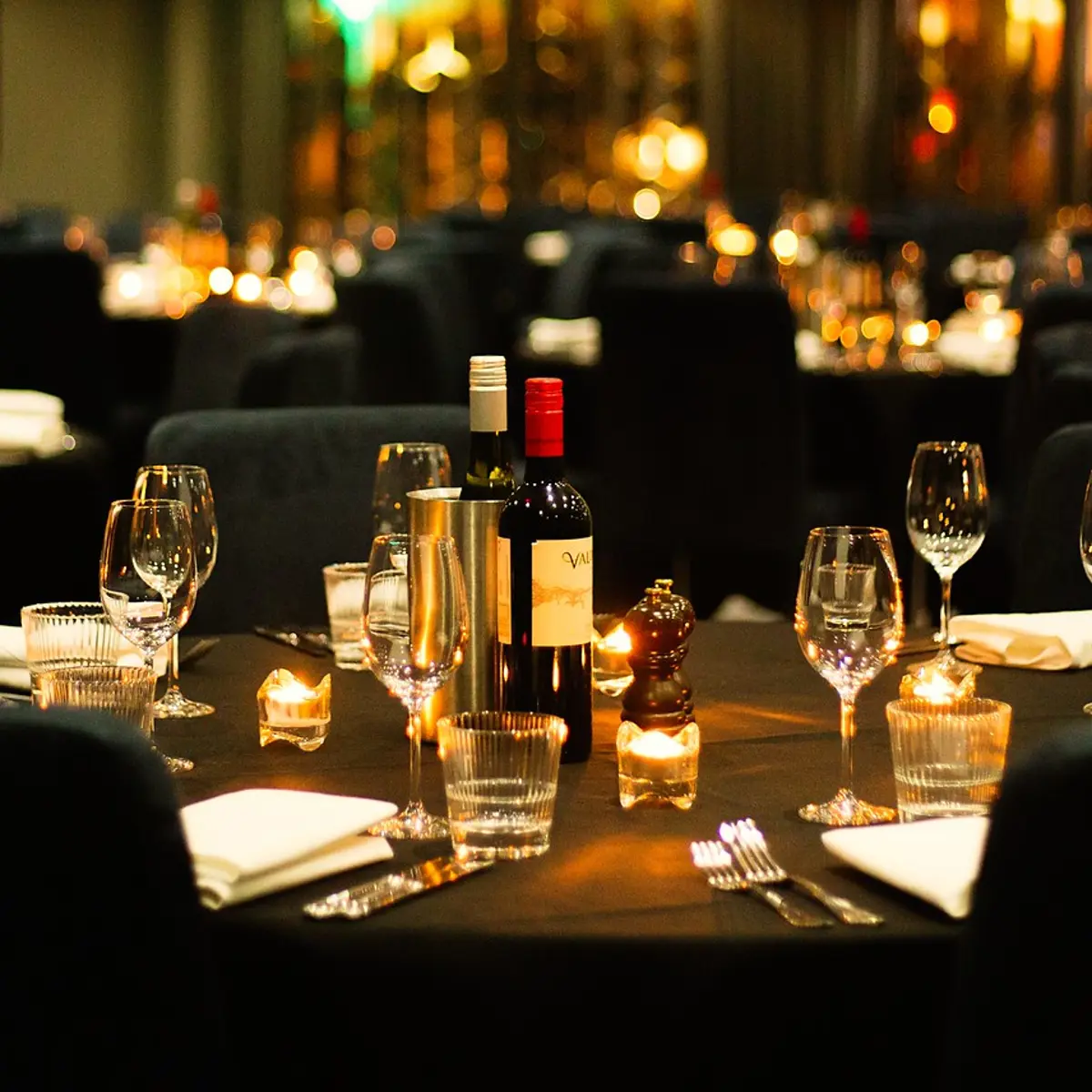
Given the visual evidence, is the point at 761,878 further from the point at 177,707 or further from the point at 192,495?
the point at 192,495

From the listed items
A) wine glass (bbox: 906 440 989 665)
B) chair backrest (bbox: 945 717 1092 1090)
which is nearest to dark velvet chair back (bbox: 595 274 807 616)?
wine glass (bbox: 906 440 989 665)

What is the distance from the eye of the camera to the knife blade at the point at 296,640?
6.44ft

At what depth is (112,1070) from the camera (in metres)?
1.03

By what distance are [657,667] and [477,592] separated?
0.15m

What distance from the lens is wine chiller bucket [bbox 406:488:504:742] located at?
1517mm

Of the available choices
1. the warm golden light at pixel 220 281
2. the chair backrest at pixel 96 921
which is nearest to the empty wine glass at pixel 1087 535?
the chair backrest at pixel 96 921

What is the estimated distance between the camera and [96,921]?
1.01 meters

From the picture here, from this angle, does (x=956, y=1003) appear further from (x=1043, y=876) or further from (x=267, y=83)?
(x=267, y=83)

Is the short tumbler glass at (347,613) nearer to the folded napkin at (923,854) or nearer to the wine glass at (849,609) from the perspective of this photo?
the wine glass at (849,609)

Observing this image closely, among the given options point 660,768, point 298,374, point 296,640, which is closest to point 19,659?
point 296,640

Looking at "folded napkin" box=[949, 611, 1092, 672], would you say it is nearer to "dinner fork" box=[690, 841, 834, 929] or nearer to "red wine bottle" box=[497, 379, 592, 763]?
"red wine bottle" box=[497, 379, 592, 763]

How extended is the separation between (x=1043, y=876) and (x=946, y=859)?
0.86 feet

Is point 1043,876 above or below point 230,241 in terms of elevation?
below

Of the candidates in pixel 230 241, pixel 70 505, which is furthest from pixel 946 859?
pixel 230 241
